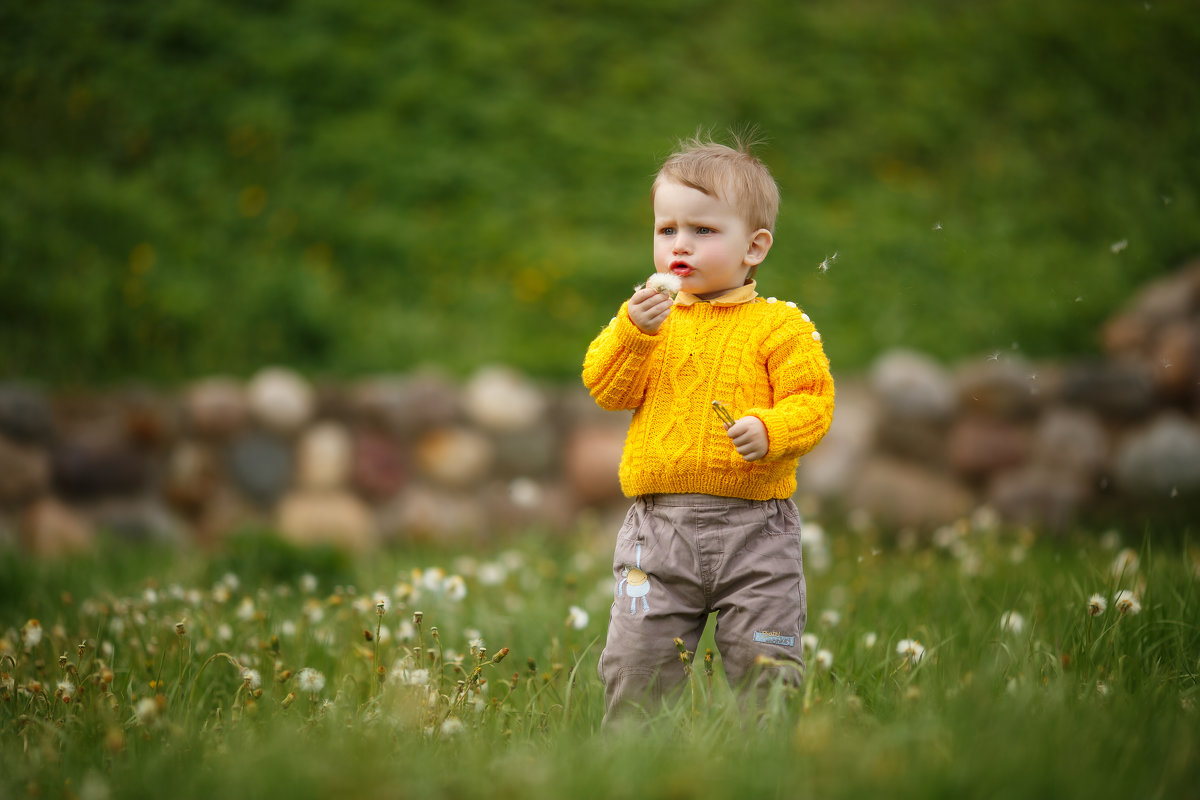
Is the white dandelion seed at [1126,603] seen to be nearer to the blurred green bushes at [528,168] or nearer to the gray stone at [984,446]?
the gray stone at [984,446]

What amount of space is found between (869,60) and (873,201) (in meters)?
1.49

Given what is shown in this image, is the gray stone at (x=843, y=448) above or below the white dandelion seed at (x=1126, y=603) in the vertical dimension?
above

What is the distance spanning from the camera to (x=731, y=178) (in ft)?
7.68

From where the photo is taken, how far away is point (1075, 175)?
6.94 meters

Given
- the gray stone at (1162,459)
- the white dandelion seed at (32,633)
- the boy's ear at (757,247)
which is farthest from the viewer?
the gray stone at (1162,459)

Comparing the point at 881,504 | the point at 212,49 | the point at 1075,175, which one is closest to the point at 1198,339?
the point at 881,504

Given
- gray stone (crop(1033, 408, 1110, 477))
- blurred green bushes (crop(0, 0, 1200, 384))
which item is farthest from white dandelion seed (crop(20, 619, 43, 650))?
gray stone (crop(1033, 408, 1110, 477))

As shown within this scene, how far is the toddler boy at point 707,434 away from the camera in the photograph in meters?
2.29

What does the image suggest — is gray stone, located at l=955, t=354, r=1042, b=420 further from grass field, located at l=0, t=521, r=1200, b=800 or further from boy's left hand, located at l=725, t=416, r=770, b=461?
boy's left hand, located at l=725, t=416, r=770, b=461

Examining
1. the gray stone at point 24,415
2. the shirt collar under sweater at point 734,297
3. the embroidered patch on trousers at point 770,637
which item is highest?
the shirt collar under sweater at point 734,297

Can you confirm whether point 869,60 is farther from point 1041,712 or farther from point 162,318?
point 1041,712

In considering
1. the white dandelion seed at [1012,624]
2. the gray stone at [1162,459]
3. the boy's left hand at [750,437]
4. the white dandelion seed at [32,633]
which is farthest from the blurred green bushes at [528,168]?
the boy's left hand at [750,437]

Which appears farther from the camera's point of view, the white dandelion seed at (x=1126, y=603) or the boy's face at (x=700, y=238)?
the white dandelion seed at (x=1126, y=603)

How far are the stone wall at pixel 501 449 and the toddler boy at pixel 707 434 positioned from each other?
2.82 m
